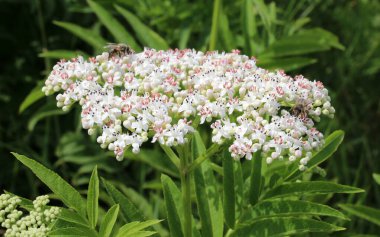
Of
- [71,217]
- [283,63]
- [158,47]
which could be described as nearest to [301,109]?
[71,217]

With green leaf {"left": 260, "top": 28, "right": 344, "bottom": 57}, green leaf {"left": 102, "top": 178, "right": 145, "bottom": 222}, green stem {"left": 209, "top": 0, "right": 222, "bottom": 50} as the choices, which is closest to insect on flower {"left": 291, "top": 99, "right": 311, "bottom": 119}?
green leaf {"left": 102, "top": 178, "right": 145, "bottom": 222}

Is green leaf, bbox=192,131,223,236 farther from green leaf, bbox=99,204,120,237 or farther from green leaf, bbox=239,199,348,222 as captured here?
green leaf, bbox=99,204,120,237

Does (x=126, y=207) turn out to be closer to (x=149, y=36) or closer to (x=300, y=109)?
(x=300, y=109)

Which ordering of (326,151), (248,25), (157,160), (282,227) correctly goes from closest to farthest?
(282,227) < (326,151) < (157,160) < (248,25)

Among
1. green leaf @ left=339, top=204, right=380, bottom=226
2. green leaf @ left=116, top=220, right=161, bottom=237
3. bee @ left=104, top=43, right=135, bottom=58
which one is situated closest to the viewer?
green leaf @ left=116, top=220, right=161, bottom=237

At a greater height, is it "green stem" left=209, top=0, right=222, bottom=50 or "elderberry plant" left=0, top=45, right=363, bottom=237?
"green stem" left=209, top=0, right=222, bottom=50

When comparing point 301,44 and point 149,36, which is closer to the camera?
point 149,36
